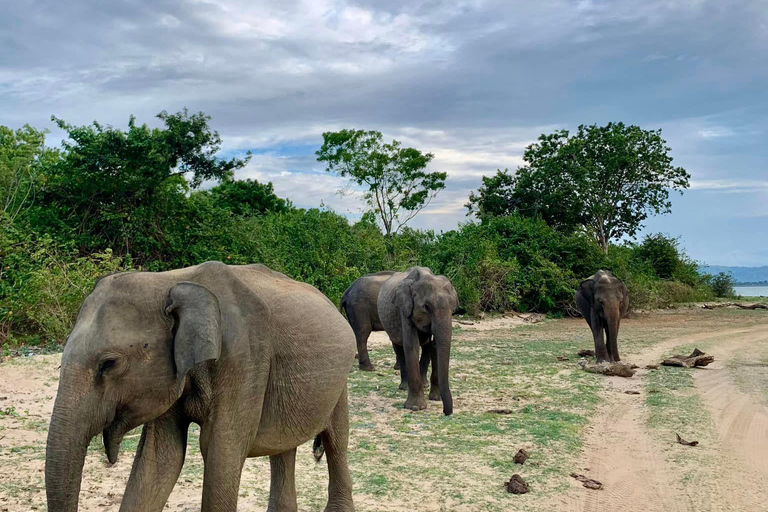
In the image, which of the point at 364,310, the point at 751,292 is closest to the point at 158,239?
the point at 364,310

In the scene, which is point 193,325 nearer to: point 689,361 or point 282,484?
point 282,484

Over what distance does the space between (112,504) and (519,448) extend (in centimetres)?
470

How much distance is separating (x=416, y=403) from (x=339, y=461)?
4.94 meters

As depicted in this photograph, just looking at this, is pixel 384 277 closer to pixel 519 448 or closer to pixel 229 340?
pixel 519 448

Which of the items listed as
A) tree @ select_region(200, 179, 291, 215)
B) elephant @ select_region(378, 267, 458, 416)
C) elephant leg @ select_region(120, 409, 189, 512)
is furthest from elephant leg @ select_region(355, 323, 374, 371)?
tree @ select_region(200, 179, 291, 215)

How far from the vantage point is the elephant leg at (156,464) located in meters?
4.12

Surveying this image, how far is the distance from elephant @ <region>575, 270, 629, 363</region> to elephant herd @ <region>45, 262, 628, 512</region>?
37.9 ft

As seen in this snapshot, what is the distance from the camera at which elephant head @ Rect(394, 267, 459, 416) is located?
10.1 m

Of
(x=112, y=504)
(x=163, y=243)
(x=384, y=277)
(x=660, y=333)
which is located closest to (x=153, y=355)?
(x=112, y=504)

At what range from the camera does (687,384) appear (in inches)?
516

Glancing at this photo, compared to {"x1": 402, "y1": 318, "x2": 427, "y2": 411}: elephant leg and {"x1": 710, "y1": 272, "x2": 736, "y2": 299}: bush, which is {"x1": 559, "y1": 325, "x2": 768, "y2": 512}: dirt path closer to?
{"x1": 402, "y1": 318, "x2": 427, "y2": 411}: elephant leg

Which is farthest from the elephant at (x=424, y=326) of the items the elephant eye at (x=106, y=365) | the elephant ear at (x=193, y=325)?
the elephant eye at (x=106, y=365)

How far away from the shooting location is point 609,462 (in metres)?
7.94

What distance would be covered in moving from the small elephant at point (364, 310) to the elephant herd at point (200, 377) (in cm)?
872
